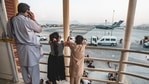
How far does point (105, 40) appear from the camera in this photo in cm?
228

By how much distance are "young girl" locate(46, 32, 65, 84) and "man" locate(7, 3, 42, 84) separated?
19 cm

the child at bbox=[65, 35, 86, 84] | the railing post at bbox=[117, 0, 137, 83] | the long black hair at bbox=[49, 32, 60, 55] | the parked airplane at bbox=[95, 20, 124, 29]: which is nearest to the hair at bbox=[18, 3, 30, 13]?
the long black hair at bbox=[49, 32, 60, 55]

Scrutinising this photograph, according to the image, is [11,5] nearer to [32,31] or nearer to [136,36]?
[32,31]

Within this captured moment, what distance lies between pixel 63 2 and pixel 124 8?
93 centimetres

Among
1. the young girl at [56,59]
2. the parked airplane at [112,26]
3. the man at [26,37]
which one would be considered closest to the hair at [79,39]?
the young girl at [56,59]

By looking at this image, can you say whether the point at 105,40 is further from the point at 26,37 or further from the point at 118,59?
the point at 26,37

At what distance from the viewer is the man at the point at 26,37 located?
177 centimetres

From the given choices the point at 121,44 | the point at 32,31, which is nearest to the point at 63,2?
the point at 32,31

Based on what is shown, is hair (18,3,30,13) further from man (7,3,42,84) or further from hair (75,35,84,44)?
hair (75,35,84,44)

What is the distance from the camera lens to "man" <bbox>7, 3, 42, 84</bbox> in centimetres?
177

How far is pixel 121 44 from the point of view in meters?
2.35

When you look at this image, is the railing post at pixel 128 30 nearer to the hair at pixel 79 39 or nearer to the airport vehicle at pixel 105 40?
the airport vehicle at pixel 105 40

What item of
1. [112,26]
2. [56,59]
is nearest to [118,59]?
[112,26]

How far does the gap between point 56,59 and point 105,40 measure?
0.78 m
